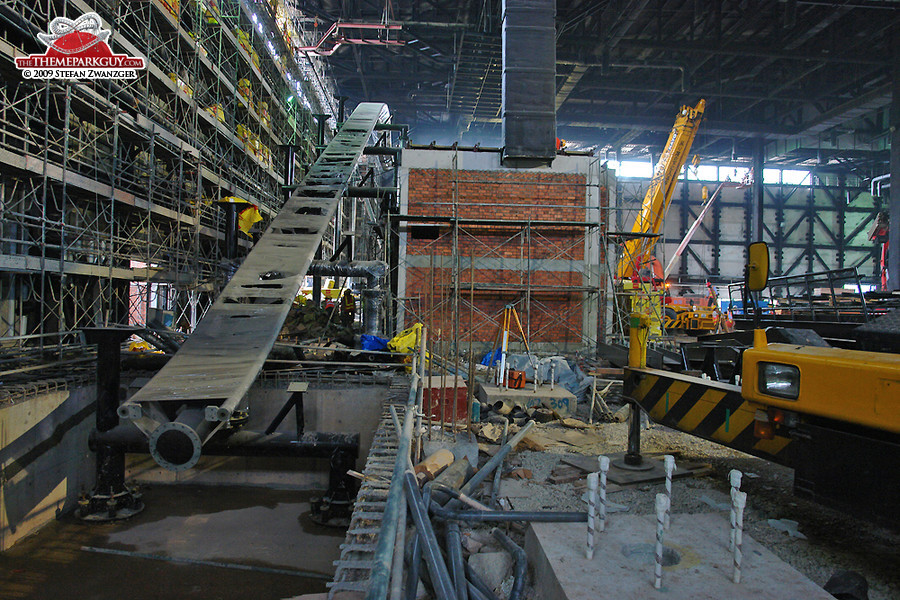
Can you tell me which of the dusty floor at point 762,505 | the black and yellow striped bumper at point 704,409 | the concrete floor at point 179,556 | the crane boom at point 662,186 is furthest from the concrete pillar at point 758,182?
the concrete floor at point 179,556

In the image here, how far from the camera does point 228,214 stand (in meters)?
13.7

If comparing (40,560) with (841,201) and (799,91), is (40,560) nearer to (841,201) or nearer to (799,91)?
(799,91)

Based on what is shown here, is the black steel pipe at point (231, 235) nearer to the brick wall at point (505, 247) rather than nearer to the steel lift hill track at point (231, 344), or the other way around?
the steel lift hill track at point (231, 344)

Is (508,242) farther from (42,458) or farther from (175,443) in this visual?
(175,443)

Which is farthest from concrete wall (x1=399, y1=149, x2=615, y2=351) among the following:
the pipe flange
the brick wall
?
the pipe flange

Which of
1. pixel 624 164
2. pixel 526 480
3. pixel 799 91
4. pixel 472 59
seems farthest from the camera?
pixel 624 164

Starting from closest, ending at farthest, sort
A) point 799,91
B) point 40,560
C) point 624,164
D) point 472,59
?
point 40,560, point 472,59, point 799,91, point 624,164

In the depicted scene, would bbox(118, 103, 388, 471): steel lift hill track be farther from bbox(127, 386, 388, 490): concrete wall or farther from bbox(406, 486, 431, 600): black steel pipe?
bbox(127, 386, 388, 490): concrete wall

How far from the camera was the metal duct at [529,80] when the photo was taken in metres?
13.2

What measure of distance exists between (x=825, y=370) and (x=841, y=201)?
38700 mm

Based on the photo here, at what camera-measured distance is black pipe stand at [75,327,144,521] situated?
6.48 m

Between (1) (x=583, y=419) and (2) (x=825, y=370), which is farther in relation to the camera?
(1) (x=583, y=419)

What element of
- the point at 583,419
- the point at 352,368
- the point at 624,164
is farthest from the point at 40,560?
the point at 624,164

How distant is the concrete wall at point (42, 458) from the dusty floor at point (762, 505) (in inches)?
239
